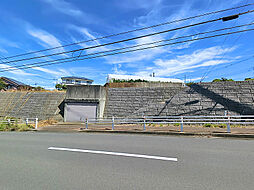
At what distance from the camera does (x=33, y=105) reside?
2270cm

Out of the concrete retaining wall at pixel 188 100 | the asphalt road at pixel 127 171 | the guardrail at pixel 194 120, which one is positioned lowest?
the asphalt road at pixel 127 171

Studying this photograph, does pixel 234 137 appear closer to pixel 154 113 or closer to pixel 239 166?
pixel 239 166

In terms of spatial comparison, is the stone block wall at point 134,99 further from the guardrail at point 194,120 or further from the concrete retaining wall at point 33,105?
the concrete retaining wall at point 33,105

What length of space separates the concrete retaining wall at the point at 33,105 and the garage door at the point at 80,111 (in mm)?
1655

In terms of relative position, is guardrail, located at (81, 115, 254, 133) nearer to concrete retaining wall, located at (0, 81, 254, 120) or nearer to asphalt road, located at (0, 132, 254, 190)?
concrete retaining wall, located at (0, 81, 254, 120)

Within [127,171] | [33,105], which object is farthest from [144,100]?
[33,105]

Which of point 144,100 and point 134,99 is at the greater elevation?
point 134,99

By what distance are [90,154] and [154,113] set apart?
1196 centimetres

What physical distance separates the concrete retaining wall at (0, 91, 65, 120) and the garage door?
166cm

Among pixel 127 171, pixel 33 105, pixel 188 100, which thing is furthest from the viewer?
pixel 33 105

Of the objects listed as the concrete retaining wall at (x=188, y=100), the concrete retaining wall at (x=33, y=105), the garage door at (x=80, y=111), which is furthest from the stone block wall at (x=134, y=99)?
the concrete retaining wall at (x=33, y=105)

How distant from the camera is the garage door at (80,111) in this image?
1934 cm

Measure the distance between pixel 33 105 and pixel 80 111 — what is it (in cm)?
924

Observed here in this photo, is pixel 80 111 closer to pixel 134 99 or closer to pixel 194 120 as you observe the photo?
pixel 134 99
